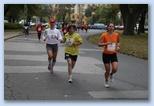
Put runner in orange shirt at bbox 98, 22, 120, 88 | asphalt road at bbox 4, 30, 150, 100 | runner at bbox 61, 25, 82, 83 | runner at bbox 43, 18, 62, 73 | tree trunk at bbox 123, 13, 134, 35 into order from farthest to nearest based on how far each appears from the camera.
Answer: tree trunk at bbox 123, 13, 134, 35, runner at bbox 43, 18, 62, 73, runner at bbox 61, 25, 82, 83, runner in orange shirt at bbox 98, 22, 120, 88, asphalt road at bbox 4, 30, 150, 100

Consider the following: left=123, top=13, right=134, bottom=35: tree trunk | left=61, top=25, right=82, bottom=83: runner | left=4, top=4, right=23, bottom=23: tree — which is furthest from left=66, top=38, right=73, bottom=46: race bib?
left=123, top=13, right=134, bottom=35: tree trunk

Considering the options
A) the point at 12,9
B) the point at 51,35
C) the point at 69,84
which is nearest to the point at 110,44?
the point at 69,84

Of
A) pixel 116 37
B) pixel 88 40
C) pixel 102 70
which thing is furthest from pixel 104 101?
pixel 88 40

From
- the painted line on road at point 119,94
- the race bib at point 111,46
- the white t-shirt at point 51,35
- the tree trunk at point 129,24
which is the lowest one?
the painted line on road at point 119,94

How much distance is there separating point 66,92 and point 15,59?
507 centimetres

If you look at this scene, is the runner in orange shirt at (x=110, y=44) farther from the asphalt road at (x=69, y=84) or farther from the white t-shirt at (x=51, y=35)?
the white t-shirt at (x=51, y=35)

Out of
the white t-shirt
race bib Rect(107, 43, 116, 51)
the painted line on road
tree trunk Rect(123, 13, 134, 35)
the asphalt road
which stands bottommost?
the painted line on road

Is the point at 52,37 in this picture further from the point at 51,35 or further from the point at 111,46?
the point at 111,46

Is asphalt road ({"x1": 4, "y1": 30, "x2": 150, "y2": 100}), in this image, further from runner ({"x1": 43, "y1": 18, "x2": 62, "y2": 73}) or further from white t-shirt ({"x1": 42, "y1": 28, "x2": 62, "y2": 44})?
white t-shirt ({"x1": 42, "y1": 28, "x2": 62, "y2": 44})

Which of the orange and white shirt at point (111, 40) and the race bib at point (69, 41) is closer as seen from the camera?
the orange and white shirt at point (111, 40)

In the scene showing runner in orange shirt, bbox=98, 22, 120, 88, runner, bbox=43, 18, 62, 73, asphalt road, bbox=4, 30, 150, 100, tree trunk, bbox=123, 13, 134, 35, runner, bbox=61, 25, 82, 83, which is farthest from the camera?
tree trunk, bbox=123, 13, 134, 35

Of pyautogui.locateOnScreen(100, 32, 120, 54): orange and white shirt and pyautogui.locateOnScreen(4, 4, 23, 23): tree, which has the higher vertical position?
pyautogui.locateOnScreen(4, 4, 23, 23): tree

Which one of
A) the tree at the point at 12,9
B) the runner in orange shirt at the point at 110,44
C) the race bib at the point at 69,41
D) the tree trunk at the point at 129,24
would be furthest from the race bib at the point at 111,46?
the tree trunk at the point at 129,24

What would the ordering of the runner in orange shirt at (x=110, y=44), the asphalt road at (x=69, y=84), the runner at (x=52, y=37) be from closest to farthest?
1. the asphalt road at (x=69, y=84)
2. the runner in orange shirt at (x=110, y=44)
3. the runner at (x=52, y=37)
